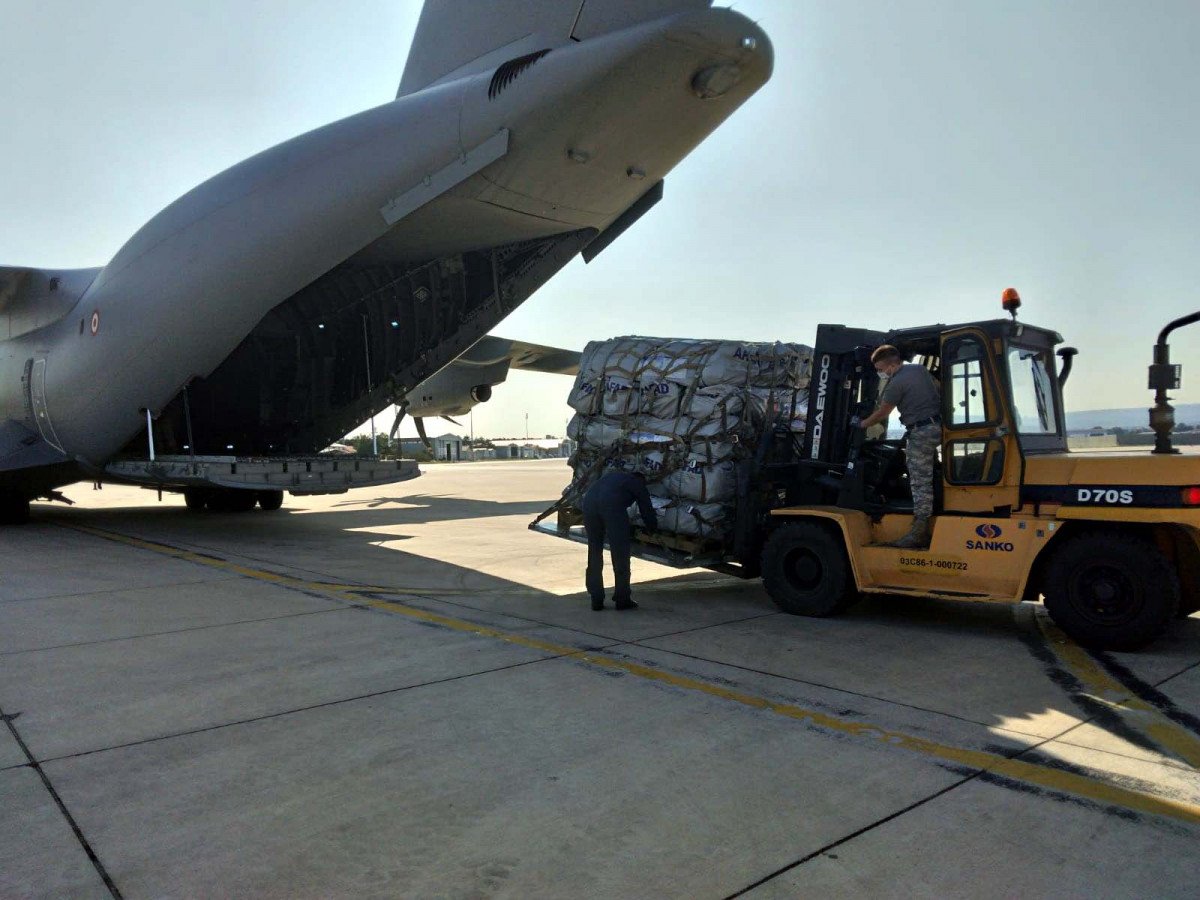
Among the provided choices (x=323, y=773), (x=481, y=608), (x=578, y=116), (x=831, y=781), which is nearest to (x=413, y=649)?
(x=481, y=608)

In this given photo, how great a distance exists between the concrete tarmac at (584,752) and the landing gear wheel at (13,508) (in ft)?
28.7

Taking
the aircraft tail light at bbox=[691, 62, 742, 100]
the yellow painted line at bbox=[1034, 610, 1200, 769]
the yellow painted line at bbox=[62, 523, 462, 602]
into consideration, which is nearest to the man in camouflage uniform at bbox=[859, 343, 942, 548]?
the yellow painted line at bbox=[1034, 610, 1200, 769]

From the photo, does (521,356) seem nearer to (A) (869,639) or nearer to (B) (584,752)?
(A) (869,639)

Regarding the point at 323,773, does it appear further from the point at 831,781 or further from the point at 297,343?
the point at 297,343

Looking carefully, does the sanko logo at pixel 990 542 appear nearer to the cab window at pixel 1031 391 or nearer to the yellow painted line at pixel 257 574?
the cab window at pixel 1031 391

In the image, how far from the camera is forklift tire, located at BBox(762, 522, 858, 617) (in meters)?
6.85

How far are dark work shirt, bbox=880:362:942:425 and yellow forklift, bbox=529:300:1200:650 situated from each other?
123 millimetres

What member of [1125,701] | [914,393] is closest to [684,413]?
[914,393]

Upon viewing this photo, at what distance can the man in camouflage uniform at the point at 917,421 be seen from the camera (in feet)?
21.1

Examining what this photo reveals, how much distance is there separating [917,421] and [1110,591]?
174 centimetres

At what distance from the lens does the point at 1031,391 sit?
6.62m

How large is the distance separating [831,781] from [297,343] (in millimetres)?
11372

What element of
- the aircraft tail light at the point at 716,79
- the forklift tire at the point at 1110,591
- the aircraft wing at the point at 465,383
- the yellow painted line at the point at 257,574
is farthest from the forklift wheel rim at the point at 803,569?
the aircraft wing at the point at 465,383

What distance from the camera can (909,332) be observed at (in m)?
6.83
